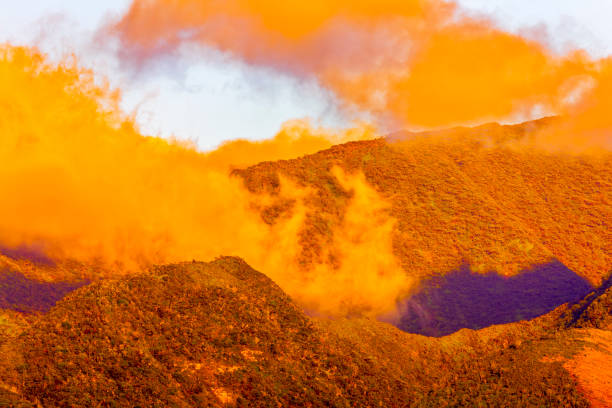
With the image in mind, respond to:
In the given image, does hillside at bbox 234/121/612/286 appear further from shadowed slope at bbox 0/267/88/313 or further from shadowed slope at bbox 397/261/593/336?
shadowed slope at bbox 0/267/88/313

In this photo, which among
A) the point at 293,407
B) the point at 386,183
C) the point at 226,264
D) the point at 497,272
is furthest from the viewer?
the point at 386,183

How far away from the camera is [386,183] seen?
29.0m

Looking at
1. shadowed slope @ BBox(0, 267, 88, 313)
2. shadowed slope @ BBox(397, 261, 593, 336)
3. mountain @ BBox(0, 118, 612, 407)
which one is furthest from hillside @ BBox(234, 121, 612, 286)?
shadowed slope @ BBox(0, 267, 88, 313)

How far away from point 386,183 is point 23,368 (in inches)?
797

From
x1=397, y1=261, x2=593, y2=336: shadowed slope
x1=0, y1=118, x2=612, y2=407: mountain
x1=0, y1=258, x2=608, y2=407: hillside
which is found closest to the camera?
x1=0, y1=258, x2=608, y2=407: hillside

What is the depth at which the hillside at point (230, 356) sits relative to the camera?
11578mm

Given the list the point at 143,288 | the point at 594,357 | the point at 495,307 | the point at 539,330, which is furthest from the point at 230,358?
the point at 495,307

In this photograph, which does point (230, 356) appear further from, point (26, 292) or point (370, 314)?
point (26, 292)

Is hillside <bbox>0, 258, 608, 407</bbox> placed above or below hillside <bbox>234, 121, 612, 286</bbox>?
below

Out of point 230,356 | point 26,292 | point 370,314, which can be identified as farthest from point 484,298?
point 26,292

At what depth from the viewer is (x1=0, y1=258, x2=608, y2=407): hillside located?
38.0ft

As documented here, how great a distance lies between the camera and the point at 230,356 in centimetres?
1358

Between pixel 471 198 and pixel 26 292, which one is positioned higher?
pixel 471 198

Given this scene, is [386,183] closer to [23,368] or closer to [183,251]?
[183,251]
